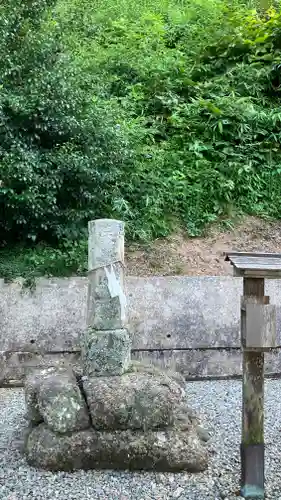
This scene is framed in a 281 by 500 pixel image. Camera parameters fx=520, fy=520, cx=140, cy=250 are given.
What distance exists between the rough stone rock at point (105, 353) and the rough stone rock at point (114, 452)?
537mm

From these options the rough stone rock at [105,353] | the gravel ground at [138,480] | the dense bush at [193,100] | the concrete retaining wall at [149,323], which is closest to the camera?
the gravel ground at [138,480]

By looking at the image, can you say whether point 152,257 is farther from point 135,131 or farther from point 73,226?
point 135,131

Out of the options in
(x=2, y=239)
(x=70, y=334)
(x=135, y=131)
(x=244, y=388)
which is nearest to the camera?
(x=244, y=388)

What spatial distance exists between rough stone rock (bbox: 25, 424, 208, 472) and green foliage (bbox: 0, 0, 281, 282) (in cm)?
297

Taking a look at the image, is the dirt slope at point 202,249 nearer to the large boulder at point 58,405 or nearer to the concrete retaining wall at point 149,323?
the concrete retaining wall at point 149,323

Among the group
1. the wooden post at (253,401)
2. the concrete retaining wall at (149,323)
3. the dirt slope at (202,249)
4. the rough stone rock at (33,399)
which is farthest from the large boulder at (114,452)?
the dirt slope at (202,249)

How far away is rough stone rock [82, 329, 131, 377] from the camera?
411 cm

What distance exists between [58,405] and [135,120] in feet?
17.7

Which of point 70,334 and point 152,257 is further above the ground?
point 152,257

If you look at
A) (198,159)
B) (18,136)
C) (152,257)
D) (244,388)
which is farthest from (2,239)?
(244,388)

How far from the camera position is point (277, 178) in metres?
8.08

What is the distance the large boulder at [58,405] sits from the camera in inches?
144

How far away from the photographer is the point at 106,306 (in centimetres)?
421

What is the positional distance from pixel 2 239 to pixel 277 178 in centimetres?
425
